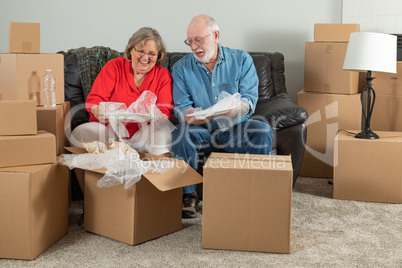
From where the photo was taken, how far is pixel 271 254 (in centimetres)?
217

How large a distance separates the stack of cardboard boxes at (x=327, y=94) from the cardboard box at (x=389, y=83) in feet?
0.49

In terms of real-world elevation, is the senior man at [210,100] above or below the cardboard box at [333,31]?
below

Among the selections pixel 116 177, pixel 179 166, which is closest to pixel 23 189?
pixel 116 177

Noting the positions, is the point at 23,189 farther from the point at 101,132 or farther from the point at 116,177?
the point at 101,132

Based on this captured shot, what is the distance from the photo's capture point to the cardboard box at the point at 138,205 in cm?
221

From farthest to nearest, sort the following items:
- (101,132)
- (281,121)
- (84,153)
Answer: (281,121)
(101,132)
(84,153)

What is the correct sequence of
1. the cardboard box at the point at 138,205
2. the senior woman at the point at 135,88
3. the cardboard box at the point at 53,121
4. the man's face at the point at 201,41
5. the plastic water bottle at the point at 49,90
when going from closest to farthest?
1. the cardboard box at the point at 138,205
2. the cardboard box at the point at 53,121
3. the plastic water bottle at the point at 49,90
4. the senior woman at the point at 135,88
5. the man's face at the point at 201,41

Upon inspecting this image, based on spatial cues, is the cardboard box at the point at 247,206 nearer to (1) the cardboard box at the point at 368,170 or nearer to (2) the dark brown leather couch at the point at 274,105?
(2) the dark brown leather couch at the point at 274,105

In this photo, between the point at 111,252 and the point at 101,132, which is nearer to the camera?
the point at 111,252

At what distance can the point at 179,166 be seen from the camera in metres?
2.33

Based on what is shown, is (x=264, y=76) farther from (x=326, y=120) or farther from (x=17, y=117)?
(x=17, y=117)

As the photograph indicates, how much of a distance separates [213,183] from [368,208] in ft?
3.88

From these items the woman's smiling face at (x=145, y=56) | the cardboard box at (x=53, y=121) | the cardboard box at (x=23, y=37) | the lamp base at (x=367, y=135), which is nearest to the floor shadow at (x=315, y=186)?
the lamp base at (x=367, y=135)

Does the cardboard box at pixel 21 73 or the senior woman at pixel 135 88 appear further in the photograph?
the senior woman at pixel 135 88
